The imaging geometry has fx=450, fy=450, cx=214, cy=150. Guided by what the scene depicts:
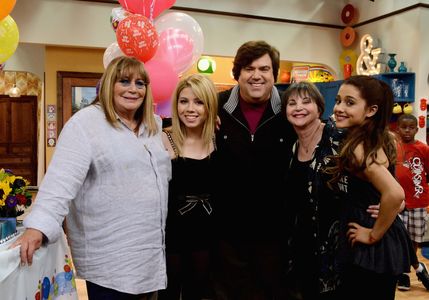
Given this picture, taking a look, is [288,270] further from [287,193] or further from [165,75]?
[165,75]

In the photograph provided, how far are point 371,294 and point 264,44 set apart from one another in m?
1.26

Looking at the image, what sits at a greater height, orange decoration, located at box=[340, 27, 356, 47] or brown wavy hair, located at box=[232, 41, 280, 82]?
orange decoration, located at box=[340, 27, 356, 47]

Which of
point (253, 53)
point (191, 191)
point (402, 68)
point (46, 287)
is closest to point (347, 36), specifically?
point (402, 68)

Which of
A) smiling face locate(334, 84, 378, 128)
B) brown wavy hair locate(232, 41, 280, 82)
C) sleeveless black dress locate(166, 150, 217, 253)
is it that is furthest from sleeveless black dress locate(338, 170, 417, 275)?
brown wavy hair locate(232, 41, 280, 82)

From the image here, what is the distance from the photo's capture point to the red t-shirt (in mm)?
4086

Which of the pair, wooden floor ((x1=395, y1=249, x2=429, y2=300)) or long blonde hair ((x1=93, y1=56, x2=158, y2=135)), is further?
wooden floor ((x1=395, y1=249, x2=429, y2=300))

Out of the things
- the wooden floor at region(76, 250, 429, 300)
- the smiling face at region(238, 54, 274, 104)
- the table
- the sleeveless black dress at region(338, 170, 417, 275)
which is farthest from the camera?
the wooden floor at region(76, 250, 429, 300)

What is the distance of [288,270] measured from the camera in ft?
7.29

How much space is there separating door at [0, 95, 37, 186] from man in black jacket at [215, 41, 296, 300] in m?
8.97

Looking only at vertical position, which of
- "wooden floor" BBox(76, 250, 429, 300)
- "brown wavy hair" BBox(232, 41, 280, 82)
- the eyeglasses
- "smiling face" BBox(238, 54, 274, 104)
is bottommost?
"wooden floor" BBox(76, 250, 429, 300)

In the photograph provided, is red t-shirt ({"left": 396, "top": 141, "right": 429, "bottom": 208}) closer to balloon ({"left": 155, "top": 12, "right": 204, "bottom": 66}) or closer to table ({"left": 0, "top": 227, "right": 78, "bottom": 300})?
balloon ({"left": 155, "top": 12, "right": 204, "bottom": 66})

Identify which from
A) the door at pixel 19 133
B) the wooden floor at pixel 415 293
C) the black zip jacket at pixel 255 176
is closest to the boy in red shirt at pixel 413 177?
the wooden floor at pixel 415 293

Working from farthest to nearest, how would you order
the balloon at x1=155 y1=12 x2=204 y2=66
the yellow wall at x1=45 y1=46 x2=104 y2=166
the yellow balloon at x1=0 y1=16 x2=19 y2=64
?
the yellow wall at x1=45 y1=46 x2=104 y2=166, the balloon at x1=155 y1=12 x2=204 y2=66, the yellow balloon at x1=0 y1=16 x2=19 y2=64

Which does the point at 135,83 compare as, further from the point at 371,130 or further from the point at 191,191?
the point at 371,130
